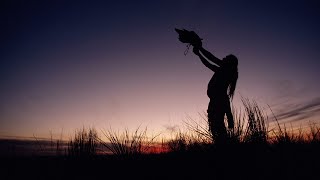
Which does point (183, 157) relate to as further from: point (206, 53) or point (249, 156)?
point (206, 53)

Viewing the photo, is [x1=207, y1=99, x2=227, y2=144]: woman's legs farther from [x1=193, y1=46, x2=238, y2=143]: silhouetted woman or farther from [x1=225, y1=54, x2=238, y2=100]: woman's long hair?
[x1=225, y1=54, x2=238, y2=100]: woman's long hair

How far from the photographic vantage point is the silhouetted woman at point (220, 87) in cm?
415

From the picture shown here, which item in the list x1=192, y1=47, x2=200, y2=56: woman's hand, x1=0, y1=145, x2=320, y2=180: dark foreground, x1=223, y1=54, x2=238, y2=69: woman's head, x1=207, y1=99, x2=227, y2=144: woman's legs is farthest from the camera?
x1=192, y1=47, x2=200, y2=56: woman's hand

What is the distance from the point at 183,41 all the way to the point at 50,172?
3182 mm

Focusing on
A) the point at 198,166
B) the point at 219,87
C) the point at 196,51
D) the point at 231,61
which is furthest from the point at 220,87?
the point at 198,166

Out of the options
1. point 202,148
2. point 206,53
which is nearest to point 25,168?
point 202,148

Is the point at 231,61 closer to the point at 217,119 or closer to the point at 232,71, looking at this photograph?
Result: the point at 232,71

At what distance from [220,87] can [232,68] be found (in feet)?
1.27

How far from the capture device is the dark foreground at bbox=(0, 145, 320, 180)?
263 cm

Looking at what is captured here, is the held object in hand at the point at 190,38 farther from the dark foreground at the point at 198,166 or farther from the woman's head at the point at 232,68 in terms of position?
the dark foreground at the point at 198,166

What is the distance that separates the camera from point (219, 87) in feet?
14.5

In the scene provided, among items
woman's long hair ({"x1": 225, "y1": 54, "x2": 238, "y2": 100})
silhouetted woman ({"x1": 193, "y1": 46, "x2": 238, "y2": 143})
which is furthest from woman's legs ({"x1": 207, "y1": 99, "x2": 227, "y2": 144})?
woman's long hair ({"x1": 225, "y1": 54, "x2": 238, "y2": 100})

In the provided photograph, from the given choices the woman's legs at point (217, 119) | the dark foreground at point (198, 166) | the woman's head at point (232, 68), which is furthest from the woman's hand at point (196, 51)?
the dark foreground at point (198, 166)

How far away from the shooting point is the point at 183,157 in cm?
368
